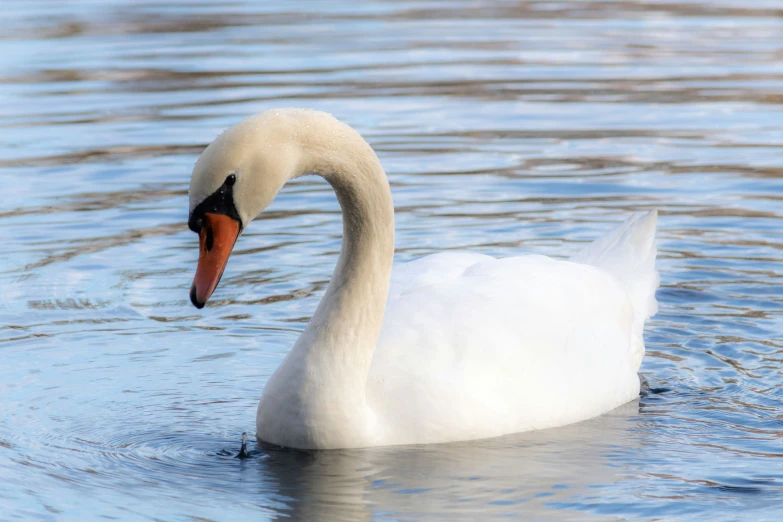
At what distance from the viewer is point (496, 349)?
21.9ft

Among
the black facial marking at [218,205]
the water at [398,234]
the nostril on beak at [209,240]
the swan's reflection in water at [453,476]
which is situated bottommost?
the swan's reflection in water at [453,476]

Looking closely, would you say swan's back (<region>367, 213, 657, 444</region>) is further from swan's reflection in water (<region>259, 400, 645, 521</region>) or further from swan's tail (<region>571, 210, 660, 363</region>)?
swan's tail (<region>571, 210, 660, 363</region>)

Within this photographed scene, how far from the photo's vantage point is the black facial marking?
5.67m

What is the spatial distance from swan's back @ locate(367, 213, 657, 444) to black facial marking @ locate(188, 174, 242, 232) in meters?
1.20

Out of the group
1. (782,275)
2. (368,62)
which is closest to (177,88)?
(368,62)

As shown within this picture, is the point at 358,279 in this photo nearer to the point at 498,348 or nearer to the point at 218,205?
the point at 498,348

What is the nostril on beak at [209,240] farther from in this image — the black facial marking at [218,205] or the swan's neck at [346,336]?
the swan's neck at [346,336]

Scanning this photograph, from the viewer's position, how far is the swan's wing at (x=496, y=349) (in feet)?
21.1

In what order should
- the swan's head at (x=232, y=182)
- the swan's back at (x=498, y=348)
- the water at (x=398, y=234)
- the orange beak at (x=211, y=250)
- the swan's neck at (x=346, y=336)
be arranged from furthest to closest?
the swan's back at (x=498, y=348) → the swan's neck at (x=346, y=336) → the water at (x=398, y=234) → the orange beak at (x=211, y=250) → the swan's head at (x=232, y=182)

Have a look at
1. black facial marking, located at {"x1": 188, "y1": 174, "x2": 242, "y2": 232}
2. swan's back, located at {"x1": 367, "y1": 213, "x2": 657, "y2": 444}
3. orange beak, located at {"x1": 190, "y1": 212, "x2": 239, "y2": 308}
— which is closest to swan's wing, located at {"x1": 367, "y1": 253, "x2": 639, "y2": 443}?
swan's back, located at {"x1": 367, "y1": 213, "x2": 657, "y2": 444}

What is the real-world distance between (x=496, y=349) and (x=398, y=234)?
373 centimetres

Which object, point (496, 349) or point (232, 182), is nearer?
point (232, 182)

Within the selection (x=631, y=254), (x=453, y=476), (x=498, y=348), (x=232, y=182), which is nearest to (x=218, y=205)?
(x=232, y=182)

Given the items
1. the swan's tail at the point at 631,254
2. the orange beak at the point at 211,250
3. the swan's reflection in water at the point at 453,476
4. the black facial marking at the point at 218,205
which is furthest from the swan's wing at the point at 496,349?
the black facial marking at the point at 218,205
